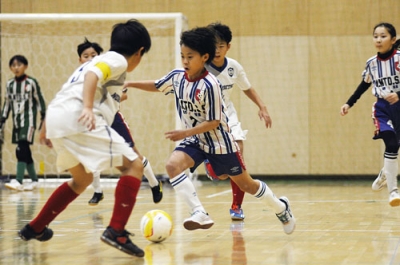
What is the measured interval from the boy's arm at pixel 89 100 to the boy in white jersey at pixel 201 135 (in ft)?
3.38

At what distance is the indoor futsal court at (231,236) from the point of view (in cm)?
378

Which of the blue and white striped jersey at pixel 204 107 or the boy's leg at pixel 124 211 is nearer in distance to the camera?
the boy's leg at pixel 124 211

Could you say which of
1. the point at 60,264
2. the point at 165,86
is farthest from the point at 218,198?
the point at 60,264

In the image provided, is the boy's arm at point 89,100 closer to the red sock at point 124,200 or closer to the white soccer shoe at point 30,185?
the red sock at point 124,200

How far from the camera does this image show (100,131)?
12.2 ft

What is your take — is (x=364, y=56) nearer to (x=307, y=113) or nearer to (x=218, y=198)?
(x=307, y=113)

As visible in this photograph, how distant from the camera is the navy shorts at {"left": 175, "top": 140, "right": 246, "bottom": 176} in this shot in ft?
15.8

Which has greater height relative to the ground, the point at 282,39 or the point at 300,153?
the point at 282,39

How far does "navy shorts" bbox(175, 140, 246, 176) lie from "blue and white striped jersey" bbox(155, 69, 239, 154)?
0.03m

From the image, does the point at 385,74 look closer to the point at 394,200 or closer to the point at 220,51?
the point at 394,200

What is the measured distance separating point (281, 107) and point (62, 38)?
12.4 ft

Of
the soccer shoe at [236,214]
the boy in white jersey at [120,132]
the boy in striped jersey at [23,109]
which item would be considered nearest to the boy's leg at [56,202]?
the boy in white jersey at [120,132]

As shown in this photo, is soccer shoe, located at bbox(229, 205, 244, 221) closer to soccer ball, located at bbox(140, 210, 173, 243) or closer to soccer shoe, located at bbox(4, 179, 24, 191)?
soccer ball, located at bbox(140, 210, 173, 243)

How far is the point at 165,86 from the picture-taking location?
518cm
